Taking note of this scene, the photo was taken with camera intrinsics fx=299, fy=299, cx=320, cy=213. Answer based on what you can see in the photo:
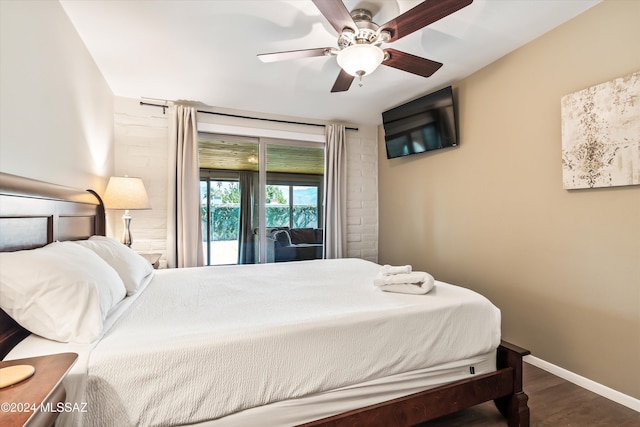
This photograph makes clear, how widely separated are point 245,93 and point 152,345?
278cm

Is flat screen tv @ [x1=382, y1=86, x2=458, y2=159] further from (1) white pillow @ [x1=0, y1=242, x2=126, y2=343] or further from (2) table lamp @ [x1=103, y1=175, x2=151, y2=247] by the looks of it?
(1) white pillow @ [x1=0, y1=242, x2=126, y2=343]

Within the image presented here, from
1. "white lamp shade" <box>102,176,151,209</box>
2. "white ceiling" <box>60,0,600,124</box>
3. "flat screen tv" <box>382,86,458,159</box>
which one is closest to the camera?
"white ceiling" <box>60,0,600,124</box>

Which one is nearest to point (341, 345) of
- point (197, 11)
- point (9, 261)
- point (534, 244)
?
point (9, 261)

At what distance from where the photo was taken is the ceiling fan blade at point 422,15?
150 centimetres

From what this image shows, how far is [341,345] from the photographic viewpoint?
133 cm

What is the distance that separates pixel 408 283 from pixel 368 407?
73 cm

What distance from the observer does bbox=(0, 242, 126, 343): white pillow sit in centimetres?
107

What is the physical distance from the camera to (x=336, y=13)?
1.60 metres

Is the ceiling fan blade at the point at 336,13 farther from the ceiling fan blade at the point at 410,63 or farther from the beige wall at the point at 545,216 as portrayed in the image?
the beige wall at the point at 545,216

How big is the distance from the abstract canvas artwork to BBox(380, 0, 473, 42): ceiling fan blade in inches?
44.5

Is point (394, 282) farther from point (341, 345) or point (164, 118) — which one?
point (164, 118)

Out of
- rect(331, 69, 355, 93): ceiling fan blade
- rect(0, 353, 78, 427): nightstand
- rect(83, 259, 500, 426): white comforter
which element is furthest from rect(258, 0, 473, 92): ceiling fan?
rect(0, 353, 78, 427): nightstand

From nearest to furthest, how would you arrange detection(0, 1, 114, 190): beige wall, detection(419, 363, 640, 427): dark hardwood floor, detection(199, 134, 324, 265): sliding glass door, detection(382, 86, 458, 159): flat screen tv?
detection(0, 1, 114, 190): beige wall < detection(419, 363, 640, 427): dark hardwood floor < detection(382, 86, 458, 159): flat screen tv < detection(199, 134, 324, 265): sliding glass door

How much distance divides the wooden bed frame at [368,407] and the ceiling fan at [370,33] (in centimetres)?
152
